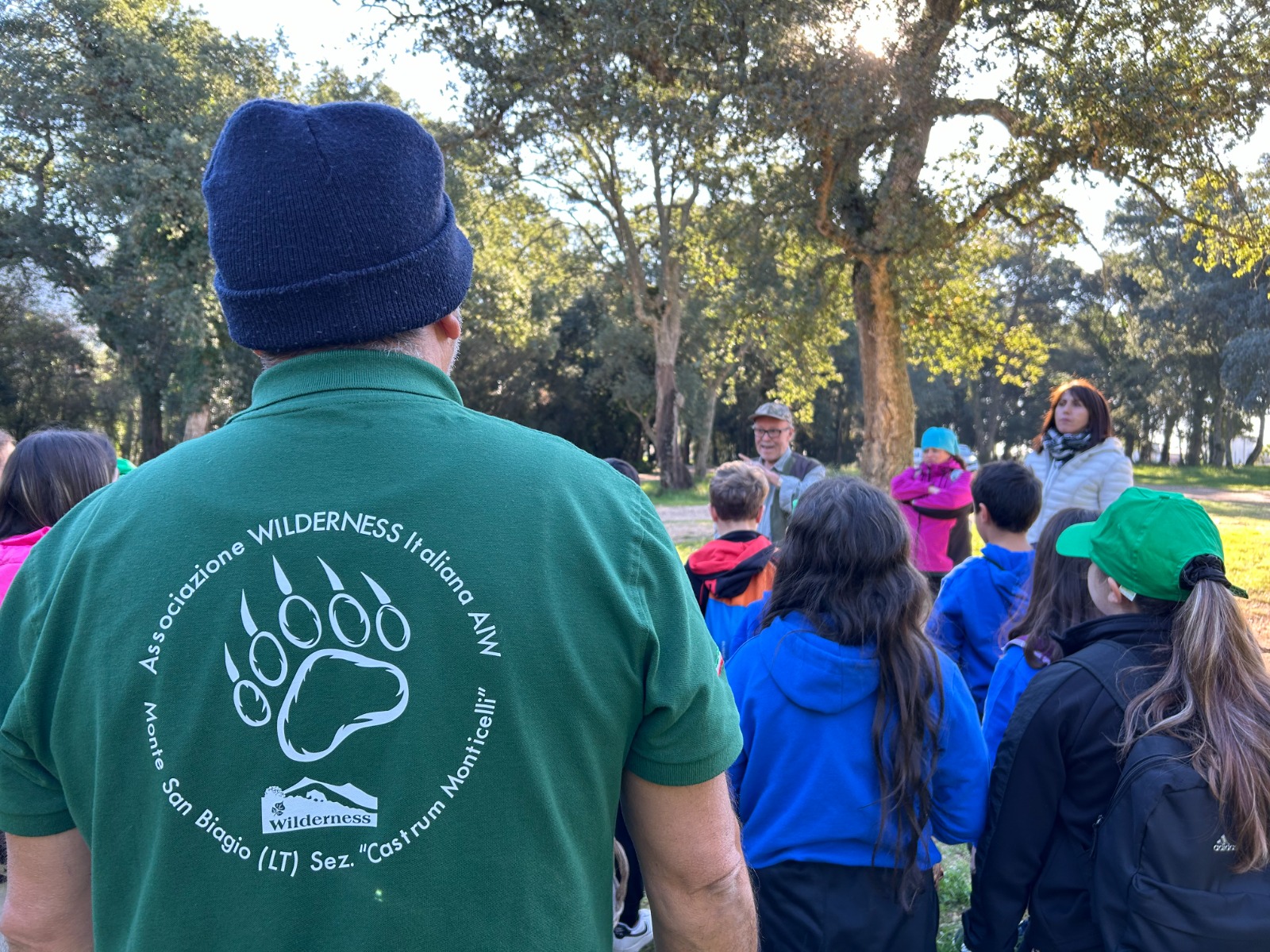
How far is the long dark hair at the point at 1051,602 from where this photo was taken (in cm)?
308

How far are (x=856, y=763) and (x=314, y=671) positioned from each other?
183 centimetres

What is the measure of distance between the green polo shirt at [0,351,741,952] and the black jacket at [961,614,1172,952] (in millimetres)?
1538

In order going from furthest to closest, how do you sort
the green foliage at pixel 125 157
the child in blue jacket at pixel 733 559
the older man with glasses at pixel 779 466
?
the green foliage at pixel 125 157, the older man with glasses at pixel 779 466, the child in blue jacket at pixel 733 559

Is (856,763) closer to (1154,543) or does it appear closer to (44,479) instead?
(1154,543)

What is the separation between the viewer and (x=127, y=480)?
46.6 inches

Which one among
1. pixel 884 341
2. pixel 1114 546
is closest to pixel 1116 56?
pixel 884 341

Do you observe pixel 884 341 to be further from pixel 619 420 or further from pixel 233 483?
pixel 619 420

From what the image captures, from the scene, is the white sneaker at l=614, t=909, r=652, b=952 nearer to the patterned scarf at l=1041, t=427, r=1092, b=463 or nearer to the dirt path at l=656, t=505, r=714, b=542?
the patterned scarf at l=1041, t=427, r=1092, b=463

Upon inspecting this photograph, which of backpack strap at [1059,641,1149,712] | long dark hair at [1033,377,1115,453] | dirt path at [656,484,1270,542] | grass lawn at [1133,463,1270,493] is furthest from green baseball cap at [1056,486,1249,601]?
grass lawn at [1133,463,1270,493]

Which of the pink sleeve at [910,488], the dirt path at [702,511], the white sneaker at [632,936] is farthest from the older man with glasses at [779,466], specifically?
the dirt path at [702,511]

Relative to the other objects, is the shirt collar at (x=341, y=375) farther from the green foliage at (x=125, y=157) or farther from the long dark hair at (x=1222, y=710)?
the green foliage at (x=125, y=157)

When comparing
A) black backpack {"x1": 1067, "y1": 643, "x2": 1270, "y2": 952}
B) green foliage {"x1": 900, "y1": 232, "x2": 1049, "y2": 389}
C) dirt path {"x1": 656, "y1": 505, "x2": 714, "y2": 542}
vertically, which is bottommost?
dirt path {"x1": 656, "y1": 505, "x2": 714, "y2": 542}

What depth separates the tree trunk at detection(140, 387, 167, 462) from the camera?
2906 cm

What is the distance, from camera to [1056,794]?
233cm
